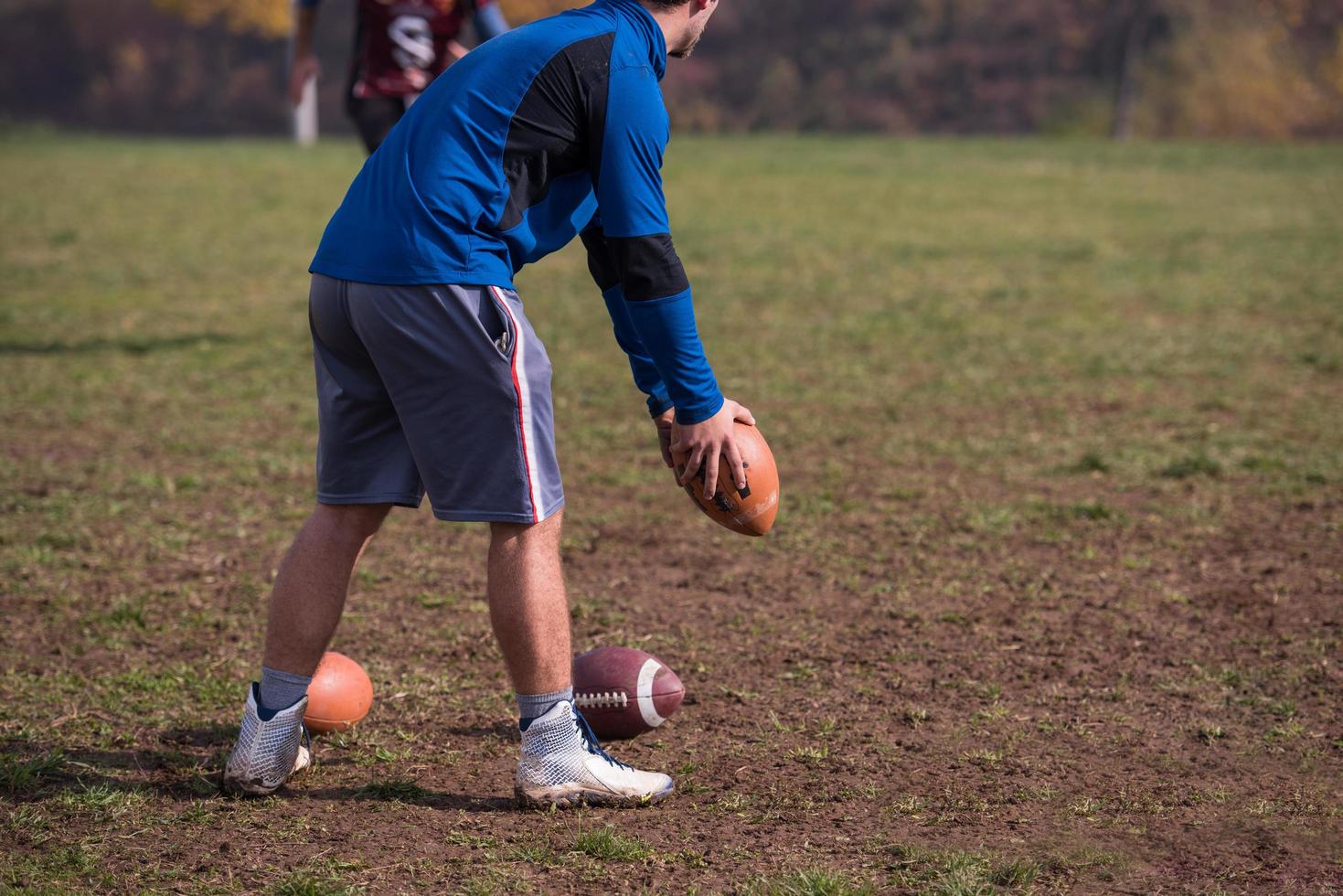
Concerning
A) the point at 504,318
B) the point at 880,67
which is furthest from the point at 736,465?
the point at 880,67


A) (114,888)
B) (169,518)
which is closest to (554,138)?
(114,888)

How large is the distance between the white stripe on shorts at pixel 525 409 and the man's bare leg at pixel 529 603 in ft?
0.29

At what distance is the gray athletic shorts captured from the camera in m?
2.99

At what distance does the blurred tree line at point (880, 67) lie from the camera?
43250 millimetres

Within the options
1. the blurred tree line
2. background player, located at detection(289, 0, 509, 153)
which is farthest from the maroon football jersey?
the blurred tree line

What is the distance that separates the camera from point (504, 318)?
302 cm

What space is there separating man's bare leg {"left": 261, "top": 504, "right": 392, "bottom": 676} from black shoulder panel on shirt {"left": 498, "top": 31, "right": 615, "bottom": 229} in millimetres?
909

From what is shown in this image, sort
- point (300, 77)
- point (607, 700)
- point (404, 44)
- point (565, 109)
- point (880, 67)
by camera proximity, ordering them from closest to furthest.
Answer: point (565, 109) < point (607, 700) < point (404, 44) < point (300, 77) < point (880, 67)

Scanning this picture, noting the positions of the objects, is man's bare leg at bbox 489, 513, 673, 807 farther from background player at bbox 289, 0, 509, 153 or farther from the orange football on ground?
background player at bbox 289, 0, 509, 153

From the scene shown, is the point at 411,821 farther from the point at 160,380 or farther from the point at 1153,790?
the point at 160,380

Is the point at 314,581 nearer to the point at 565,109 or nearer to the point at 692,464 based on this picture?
the point at 692,464

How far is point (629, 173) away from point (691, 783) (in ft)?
4.94

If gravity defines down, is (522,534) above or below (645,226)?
below

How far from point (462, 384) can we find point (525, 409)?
0.15 m
